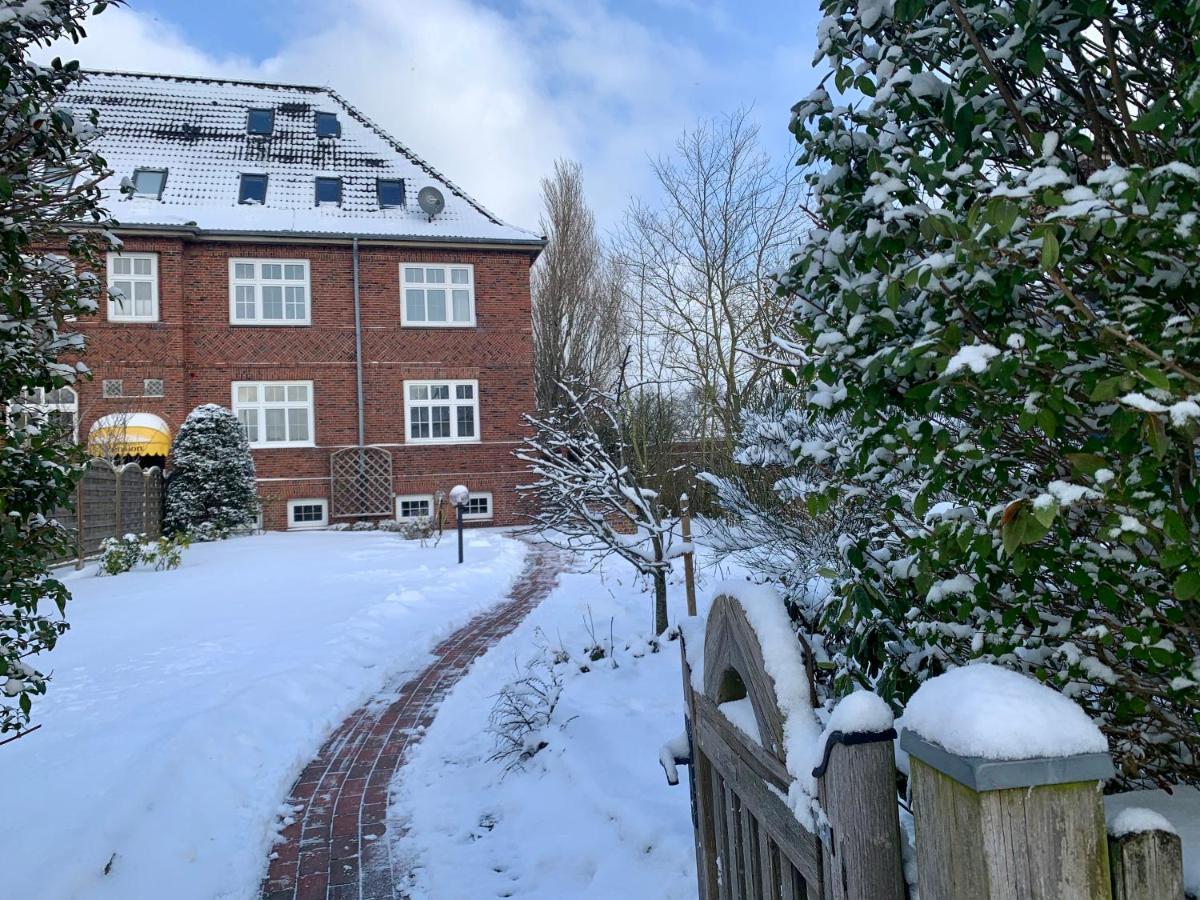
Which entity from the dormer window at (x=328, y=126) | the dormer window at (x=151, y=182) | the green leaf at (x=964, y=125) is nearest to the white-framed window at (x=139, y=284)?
the dormer window at (x=151, y=182)

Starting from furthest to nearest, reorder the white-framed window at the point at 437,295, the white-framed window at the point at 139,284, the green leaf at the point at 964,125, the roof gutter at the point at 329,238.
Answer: the white-framed window at the point at 437,295 → the white-framed window at the point at 139,284 → the roof gutter at the point at 329,238 → the green leaf at the point at 964,125

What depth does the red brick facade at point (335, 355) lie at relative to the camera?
19.0 metres

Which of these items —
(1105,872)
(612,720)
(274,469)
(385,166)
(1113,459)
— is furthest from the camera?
(385,166)

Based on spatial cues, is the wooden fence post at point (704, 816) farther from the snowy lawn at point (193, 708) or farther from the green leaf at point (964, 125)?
the snowy lawn at point (193, 708)

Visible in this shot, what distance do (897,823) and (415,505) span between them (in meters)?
19.9

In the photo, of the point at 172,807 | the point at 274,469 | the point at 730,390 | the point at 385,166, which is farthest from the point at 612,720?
the point at 385,166

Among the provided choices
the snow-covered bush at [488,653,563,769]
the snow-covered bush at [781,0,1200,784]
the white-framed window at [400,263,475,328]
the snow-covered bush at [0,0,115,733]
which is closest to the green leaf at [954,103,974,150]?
the snow-covered bush at [781,0,1200,784]

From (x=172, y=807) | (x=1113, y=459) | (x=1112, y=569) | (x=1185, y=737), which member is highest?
(x=1113, y=459)

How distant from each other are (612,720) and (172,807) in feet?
8.36

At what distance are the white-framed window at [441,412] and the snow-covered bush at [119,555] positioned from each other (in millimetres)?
8951

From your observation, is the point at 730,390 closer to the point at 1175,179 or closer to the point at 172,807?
the point at 172,807

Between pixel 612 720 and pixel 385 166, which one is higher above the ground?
pixel 385 166

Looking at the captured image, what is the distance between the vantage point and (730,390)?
12062 mm

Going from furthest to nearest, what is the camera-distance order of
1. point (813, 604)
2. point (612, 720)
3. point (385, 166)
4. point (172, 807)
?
1. point (385, 166)
2. point (612, 720)
3. point (172, 807)
4. point (813, 604)
